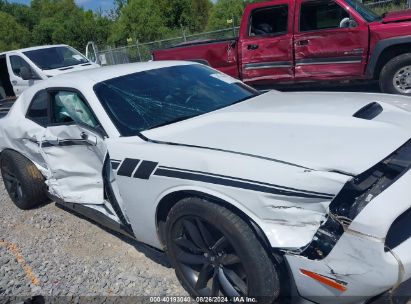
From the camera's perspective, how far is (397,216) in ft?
6.46

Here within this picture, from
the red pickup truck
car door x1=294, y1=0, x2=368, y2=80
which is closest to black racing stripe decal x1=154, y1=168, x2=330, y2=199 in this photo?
the red pickup truck

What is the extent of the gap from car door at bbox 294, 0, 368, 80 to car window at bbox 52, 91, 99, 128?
4676mm

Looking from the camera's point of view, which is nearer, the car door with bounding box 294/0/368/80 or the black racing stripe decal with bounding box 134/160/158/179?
the black racing stripe decal with bounding box 134/160/158/179

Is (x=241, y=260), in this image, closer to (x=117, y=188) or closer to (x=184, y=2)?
(x=117, y=188)

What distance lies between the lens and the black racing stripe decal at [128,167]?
2778 mm

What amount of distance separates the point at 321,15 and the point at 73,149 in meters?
5.29

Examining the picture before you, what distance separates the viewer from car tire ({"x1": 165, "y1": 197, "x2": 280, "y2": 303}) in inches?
88.7

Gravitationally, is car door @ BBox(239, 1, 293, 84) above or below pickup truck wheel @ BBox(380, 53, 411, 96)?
above

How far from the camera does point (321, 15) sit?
7152 mm

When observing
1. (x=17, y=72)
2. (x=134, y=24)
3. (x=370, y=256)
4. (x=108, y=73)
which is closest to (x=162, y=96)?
(x=108, y=73)

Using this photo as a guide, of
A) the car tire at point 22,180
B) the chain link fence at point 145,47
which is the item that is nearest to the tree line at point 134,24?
the chain link fence at point 145,47

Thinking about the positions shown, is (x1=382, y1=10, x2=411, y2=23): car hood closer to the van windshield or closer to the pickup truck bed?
the pickup truck bed

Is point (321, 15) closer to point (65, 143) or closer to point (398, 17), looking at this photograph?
point (398, 17)

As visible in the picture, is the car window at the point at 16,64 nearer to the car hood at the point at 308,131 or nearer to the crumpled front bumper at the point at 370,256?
the car hood at the point at 308,131
